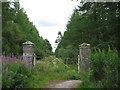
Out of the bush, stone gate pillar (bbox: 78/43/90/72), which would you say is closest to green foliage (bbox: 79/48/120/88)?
the bush

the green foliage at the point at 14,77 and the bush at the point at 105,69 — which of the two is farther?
the bush at the point at 105,69

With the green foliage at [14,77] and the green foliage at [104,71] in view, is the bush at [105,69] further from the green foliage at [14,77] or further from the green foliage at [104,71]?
the green foliage at [14,77]

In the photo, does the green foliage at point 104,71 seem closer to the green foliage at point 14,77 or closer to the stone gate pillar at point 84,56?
the green foliage at point 14,77

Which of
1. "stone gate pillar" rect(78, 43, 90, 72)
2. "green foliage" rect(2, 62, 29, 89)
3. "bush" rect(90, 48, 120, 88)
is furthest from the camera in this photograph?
"stone gate pillar" rect(78, 43, 90, 72)

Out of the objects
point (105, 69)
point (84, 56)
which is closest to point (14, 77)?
point (105, 69)

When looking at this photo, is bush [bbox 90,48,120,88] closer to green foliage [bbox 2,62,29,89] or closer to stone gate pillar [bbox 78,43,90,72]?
green foliage [bbox 2,62,29,89]

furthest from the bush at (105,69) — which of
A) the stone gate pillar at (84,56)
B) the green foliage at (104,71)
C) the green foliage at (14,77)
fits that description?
the stone gate pillar at (84,56)

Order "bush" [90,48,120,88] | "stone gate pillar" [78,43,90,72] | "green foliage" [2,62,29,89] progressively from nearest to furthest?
1. "green foliage" [2,62,29,89]
2. "bush" [90,48,120,88]
3. "stone gate pillar" [78,43,90,72]

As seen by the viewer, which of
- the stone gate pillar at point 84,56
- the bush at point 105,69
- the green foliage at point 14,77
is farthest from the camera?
the stone gate pillar at point 84,56

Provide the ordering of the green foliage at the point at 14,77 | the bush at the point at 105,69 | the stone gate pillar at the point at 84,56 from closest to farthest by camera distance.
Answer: the green foliage at the point at 14,77 → the bush at the point at 105,69 → the stone gate pillar at the point at 84,56

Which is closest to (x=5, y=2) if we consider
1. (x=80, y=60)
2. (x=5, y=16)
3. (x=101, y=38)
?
(x=5, y=16)

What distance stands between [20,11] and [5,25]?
44.7 feet

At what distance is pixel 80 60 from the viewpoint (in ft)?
57.6

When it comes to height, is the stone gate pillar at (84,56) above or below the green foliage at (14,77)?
above
